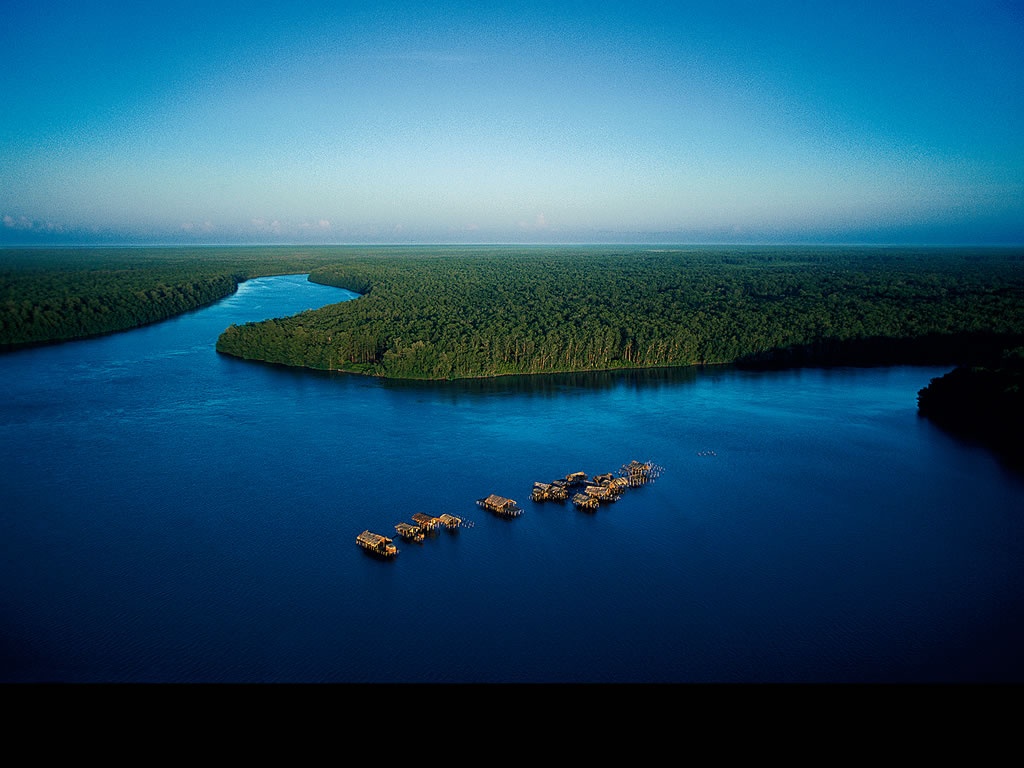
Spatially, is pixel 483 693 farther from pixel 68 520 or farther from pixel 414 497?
pixel 68 520

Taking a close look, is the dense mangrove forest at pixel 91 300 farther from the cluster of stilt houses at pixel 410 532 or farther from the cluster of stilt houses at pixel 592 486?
the cluster of stilt houses at pixel 592 486

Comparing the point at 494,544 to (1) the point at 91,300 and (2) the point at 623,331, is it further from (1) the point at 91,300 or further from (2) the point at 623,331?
(1) the point at 91,300

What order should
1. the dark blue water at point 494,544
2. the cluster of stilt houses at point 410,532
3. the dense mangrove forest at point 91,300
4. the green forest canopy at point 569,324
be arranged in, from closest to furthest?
the dark blue water at point 494,544
the cluster of stilt houses at point 410,532
the green forest canopy at point 569,324
the dense mangrove forest at point 91,300

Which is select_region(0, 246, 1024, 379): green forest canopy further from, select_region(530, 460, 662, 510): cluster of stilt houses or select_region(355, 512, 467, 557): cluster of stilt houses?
select_region(355, 512, 467, 557): cluster of stilt houses

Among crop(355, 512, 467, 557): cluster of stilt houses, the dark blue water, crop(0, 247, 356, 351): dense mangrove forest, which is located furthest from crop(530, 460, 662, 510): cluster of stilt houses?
crop(0, 247, 356, 351): dense mangrove forest

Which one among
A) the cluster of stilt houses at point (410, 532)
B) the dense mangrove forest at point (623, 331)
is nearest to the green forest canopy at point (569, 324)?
the dense mangrove forest at point (623, 331)

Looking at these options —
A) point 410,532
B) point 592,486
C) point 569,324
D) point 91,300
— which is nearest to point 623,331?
point 569,324
